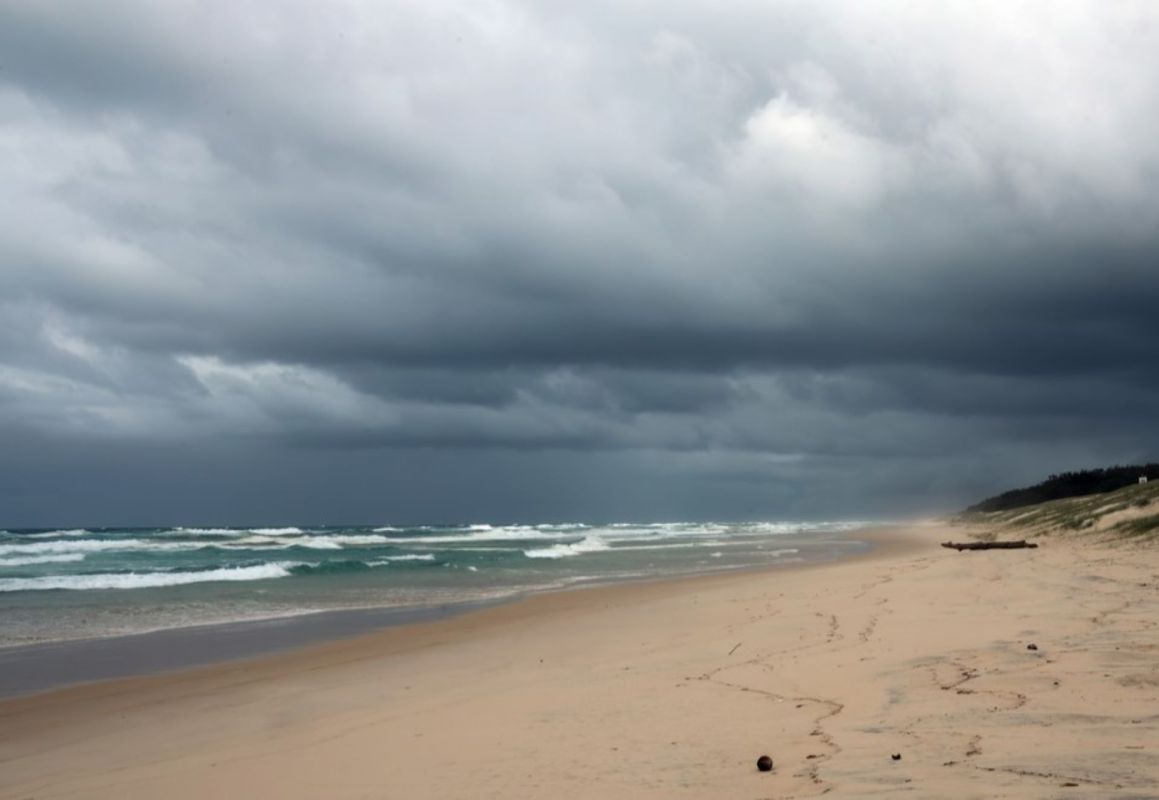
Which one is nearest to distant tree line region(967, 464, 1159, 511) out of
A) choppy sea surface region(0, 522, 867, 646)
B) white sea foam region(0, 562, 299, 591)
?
choppy sea surface region(0, 522, 867, 646)

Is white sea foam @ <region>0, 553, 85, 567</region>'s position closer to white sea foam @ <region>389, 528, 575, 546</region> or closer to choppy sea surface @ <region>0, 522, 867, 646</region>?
choppy sea surface @ <region>0, 522, 867, 646</region>

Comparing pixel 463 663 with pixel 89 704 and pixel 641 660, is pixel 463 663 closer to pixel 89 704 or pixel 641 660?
pixel 641 660

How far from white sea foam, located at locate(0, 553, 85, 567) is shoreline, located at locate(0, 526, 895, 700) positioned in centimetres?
3236

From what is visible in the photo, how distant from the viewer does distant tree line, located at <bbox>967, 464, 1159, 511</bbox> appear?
6328 cm

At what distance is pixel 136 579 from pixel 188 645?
18.3m

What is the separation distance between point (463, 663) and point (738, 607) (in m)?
6.36

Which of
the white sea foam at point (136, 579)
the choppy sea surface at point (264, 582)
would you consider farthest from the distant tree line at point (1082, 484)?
the white sea foam at point (136, 579)

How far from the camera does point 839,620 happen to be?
13086 millimetres

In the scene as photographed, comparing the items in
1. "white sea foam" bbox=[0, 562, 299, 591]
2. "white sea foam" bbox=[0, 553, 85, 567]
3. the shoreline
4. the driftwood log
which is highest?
"white sea foam" bbox=[0, 553, 85, 567]

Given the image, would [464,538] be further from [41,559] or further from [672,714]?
[672,714]

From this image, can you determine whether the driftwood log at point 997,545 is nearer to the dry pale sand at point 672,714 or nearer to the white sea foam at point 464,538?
the dry pale sand at point 672,714

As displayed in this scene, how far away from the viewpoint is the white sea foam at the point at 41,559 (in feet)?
148

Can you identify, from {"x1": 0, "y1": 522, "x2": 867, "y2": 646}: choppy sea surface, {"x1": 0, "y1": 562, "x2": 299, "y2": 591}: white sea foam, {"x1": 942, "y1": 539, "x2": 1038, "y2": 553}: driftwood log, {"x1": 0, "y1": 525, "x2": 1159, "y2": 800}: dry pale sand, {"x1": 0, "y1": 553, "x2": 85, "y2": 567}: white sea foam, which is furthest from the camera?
{"x1": 0, "y1": 553, "x2": 85, "y2": 567}: white sea foam

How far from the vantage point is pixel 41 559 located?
48.7 metres
